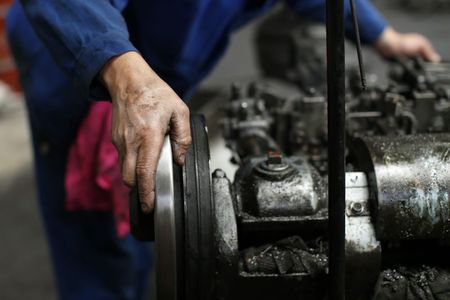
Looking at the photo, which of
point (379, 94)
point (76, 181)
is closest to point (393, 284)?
point (379, 94)

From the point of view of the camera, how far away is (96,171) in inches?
56.9

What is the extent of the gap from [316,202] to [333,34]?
265mm

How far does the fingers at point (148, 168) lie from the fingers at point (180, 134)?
0.07ft

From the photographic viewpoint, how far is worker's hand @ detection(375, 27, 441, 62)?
5.22 feet

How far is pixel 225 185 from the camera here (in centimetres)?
83

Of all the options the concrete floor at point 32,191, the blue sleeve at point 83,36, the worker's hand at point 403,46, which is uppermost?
the blue sleeve at point 83,36

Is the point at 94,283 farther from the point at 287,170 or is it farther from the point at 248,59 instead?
the point at 248,59

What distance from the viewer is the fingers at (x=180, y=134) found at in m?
0.79

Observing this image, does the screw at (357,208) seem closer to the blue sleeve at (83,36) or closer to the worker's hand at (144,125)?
the worker's hand at (144,125)

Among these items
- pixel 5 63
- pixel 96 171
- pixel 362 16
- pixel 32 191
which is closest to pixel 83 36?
pixel 96 171

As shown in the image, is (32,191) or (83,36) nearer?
(83,36)

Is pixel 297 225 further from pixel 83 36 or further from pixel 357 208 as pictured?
pixel 83 36

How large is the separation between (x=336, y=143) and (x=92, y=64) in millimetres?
374

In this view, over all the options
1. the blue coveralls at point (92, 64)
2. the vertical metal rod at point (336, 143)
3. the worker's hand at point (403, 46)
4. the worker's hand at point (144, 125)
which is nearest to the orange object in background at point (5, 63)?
the blue coveralls at point (92, 64)
